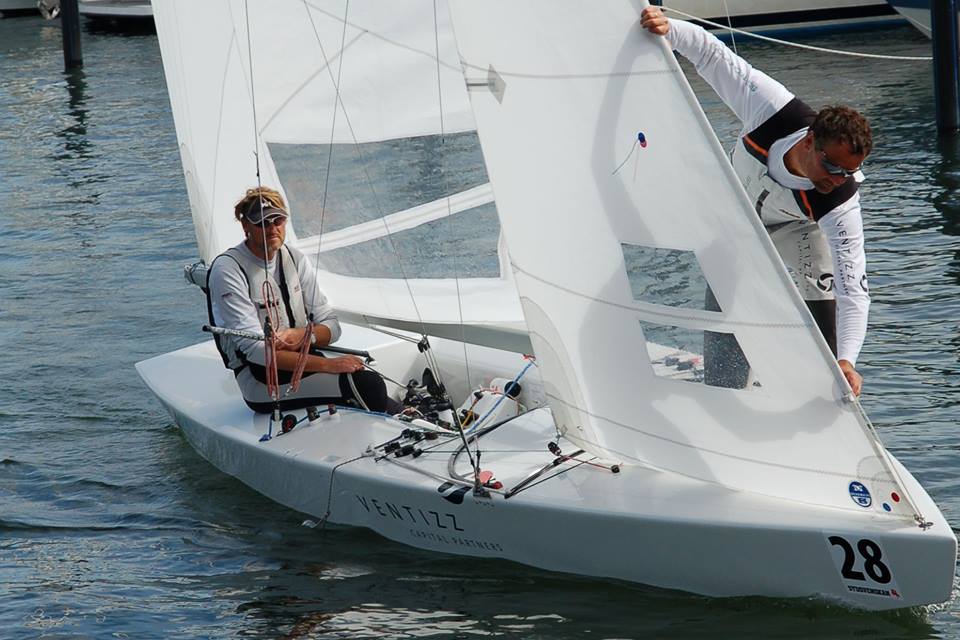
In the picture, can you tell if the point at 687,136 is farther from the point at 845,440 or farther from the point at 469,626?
the point at 469,626

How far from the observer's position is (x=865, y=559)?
388 centimetres

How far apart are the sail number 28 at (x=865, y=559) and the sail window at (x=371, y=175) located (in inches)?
89.2

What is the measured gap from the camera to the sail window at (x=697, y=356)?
4016 millimetres

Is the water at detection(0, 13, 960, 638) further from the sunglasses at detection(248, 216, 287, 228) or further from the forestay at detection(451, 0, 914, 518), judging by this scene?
the sunglasses at detection(248, 216, 287, 228)

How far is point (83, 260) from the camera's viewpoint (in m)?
9.62

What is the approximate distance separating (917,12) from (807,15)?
2.05 meters

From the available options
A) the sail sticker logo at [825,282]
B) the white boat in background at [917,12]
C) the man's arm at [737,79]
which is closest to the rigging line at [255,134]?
the man's arm at [737,79]

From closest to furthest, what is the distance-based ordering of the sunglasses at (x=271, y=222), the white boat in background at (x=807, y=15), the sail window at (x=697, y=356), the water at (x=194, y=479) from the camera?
the sail window at (x=697, y=356) → the water at (x=194, y=479) → the sunglasses at (x=271, y=222) → the white boat in background at (x=807, y=15)

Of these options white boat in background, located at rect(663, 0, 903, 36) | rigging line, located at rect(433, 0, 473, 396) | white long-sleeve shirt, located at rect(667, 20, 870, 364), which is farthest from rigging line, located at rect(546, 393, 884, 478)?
white boat in background, located at rect(663, 0, 903, 36)

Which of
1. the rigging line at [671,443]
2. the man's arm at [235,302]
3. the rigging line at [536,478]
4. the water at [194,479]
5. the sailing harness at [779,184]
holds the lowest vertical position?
the water at [194,479]

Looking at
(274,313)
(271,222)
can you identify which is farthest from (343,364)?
(271,222)

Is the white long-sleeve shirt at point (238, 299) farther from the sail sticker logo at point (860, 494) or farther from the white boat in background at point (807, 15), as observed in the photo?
the white boat in background at point (807, 15)

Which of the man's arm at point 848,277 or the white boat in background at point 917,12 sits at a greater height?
the white boat in background at point 917,12

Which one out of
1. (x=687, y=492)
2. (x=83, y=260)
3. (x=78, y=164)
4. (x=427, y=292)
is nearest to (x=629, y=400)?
(x=687, y=492)
